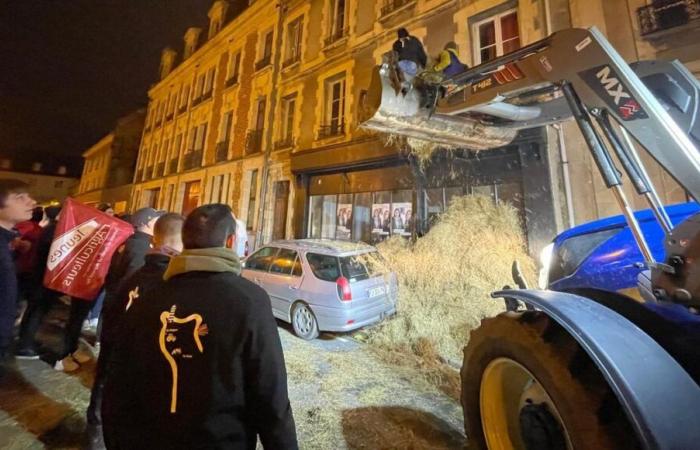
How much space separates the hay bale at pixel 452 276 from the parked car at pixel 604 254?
2.51 metres

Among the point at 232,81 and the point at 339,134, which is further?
the point at 232,81

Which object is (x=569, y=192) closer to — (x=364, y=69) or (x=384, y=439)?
Result: (x=384, y=439)

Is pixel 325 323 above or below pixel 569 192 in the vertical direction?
below

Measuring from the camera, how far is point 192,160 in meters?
16.9

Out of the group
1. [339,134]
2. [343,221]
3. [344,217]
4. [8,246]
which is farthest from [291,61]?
[8,246]

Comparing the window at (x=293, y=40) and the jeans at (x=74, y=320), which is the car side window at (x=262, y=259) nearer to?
the jeans at (x=74, y=320)

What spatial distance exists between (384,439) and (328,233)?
7698 millimetres

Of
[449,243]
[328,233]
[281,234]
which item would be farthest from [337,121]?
[449,243]

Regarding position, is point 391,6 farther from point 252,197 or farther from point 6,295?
point 6,295

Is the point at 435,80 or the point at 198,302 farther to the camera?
the point at 435,80

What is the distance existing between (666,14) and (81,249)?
34.2ft

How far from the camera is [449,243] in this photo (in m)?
6.34

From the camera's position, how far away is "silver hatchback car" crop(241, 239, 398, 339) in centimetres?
500

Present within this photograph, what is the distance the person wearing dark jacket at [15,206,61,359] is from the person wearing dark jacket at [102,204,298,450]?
424 cm
